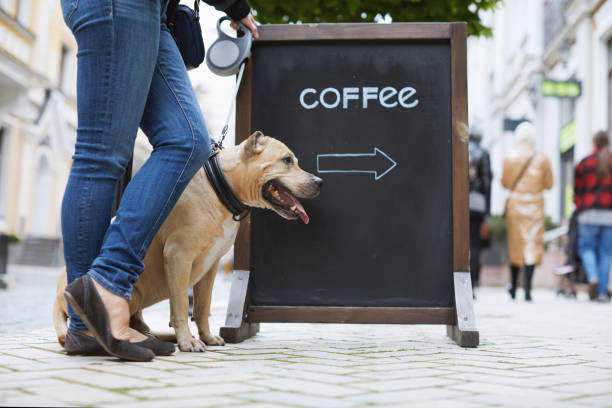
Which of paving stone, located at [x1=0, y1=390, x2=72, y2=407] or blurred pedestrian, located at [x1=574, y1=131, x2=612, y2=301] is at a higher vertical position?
blurred pedestrian, located at [x1=574, y1=131, x2=612, y2=301]

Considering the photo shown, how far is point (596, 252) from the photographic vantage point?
8.90 m

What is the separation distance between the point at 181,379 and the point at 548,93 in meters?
13.0

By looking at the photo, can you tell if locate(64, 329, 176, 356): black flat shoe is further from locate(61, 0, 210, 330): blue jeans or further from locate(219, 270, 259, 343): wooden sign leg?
locate(219, 270, 259, 343): wooden sign leg

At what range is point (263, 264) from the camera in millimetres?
3537

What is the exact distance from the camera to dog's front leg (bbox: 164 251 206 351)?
2846 millimetres

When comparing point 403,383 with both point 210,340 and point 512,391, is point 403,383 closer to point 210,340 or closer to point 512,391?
point 512,391

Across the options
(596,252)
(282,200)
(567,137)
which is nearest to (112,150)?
(282,200)

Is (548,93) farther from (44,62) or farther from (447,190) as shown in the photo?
(44,62)

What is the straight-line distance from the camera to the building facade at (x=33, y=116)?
559 inches

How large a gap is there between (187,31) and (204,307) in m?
1.24

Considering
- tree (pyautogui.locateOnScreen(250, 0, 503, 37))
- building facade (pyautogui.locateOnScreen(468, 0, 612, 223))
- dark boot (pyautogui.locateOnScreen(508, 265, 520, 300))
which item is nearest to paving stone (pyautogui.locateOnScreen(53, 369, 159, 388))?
tree (pyautogui.locateOnScreen(250, 0, 503, 37))

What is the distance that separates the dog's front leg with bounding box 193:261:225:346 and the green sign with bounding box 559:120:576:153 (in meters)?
→ 14.7

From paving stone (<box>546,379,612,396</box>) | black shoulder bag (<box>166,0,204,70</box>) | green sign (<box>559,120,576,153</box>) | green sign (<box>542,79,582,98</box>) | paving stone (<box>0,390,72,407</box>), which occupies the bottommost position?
paving stone (<box>546,379,612,396</box>)

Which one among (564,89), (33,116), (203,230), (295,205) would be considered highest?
(33,116)
